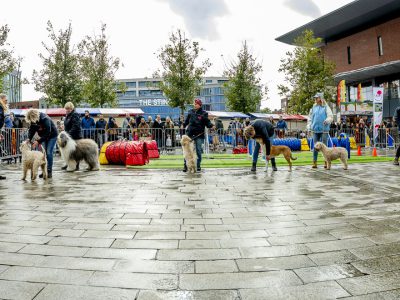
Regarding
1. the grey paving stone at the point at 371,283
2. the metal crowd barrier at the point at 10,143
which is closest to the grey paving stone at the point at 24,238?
the grey paving stone at the point at 371,283

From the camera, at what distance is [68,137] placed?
10094 millimetres

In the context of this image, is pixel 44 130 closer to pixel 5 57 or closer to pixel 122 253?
pixel 122 253

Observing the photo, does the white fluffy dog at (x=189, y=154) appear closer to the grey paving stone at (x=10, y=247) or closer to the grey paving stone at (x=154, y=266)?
the grey paving stone at (x=10, y=247)

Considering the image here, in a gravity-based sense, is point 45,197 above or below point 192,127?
below

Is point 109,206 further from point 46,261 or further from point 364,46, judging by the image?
point 364,46

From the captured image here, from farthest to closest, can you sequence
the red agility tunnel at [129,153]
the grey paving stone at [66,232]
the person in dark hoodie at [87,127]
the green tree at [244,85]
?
the green tree at [244,85]
the person in dark hoodie at [87,127]
the red agility tunnel at [129,153]
the grey paving stone at [66,232]

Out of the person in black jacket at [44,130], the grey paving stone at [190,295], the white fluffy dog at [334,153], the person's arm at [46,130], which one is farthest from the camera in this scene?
the white fluffy dog at [334,153]

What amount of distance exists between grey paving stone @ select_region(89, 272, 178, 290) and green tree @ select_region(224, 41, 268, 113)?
37183mm

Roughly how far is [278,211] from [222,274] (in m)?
2.35

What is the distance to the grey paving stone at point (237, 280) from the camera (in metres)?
2.50

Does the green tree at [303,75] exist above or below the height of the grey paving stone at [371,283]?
above

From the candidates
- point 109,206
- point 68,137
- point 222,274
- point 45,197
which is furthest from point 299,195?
point 68,137

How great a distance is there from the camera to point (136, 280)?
2.60 m

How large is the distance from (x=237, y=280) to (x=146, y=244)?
3.78ft
